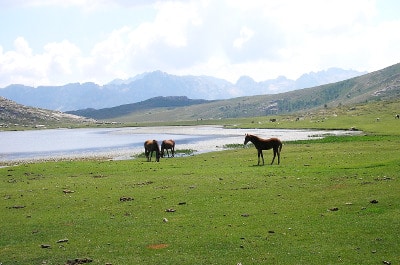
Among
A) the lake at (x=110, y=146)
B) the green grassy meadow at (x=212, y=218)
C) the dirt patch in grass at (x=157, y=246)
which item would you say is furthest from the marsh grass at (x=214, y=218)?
the lake at (x=110, y=146)

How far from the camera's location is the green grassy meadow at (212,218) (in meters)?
17.1

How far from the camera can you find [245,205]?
2472 cm

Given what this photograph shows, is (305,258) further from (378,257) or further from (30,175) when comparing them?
(30,175)

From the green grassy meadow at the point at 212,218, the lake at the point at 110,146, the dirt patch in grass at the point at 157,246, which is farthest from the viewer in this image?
the lake at the point at 110,146

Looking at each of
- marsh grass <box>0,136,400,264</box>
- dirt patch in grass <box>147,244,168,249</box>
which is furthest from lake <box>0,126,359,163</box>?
dirt patch in grass <box>147,244,168,249</box>

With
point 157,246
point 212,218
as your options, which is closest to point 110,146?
point 212,218

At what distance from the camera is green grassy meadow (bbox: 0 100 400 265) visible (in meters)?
17.1

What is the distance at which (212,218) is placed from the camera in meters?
22.2

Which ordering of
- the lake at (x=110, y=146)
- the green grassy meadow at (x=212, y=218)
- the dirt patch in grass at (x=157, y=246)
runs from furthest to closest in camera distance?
the lake at (x=110, y=146), the dirt patch in grass at (x=157, y=246), the green grassy meadow at (x=212, y=218)

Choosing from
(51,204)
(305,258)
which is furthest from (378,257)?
(51,204)

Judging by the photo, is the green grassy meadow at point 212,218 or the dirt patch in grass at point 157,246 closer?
the green grassy meadow at point 212,218

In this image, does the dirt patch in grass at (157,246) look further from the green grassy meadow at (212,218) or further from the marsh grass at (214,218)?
the marsh grass at (214,218)

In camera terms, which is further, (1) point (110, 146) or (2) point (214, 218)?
(1) point (110, 146)

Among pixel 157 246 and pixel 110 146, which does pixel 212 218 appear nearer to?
pixel 157 246
